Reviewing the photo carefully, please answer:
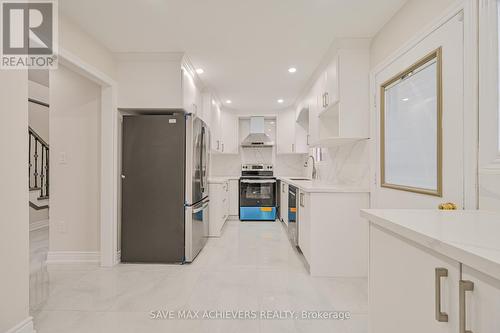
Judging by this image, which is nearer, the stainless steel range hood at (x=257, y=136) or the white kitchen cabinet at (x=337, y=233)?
the white kitchen cabinet at (x=337, y=233)

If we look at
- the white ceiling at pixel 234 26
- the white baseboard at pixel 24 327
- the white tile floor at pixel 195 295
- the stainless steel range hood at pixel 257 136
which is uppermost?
the white ceiling at pixel 234 26

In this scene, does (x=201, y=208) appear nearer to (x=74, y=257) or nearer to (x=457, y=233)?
(x=74, y=257)

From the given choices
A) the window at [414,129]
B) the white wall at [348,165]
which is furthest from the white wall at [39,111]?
the window at [414,129]

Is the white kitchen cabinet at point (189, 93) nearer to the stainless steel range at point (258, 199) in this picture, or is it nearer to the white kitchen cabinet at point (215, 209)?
the white kitchen cabinet at point (215, 209)

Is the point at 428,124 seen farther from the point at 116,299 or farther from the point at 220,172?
the point at 220,172

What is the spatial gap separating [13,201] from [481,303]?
7.05ft

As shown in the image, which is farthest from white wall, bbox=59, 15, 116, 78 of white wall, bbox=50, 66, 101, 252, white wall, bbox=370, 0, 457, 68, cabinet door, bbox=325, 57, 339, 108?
white wall, bbox=370, 0, 457, 68

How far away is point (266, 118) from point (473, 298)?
17.8 ft

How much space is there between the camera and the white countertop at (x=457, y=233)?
576mm

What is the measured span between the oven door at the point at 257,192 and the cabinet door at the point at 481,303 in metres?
4.56

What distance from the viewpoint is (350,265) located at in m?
2.43

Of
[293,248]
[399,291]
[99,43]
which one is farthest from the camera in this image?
[293,248]

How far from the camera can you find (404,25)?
200 centimetres

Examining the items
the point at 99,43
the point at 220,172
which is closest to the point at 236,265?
the point at 99,43
